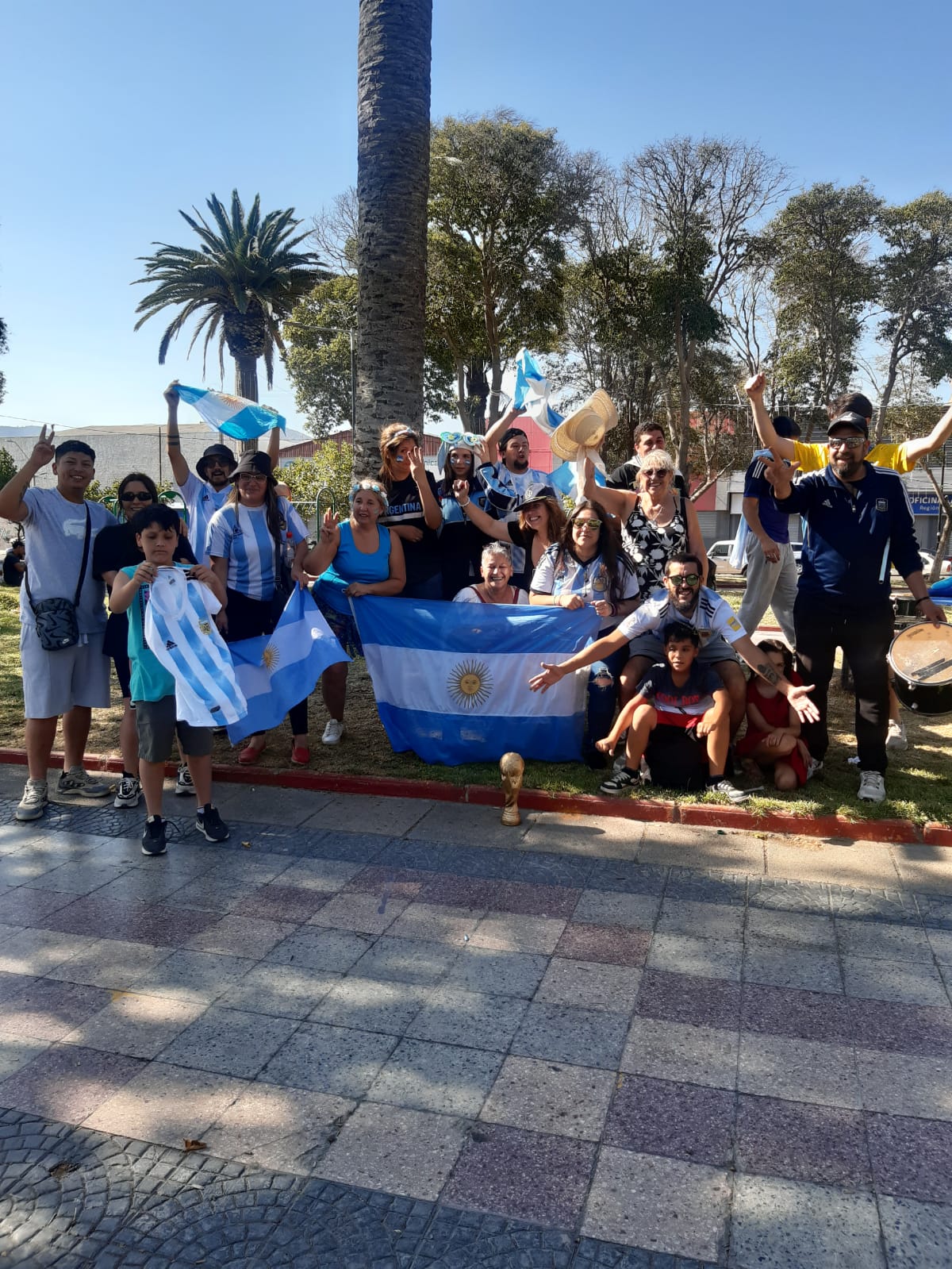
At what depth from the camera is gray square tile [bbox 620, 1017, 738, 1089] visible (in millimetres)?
3125

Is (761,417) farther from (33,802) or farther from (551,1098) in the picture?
(33,802)

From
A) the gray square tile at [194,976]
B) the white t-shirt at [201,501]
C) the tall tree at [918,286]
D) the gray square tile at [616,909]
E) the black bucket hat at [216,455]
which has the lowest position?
the gray square tile at [194,976]

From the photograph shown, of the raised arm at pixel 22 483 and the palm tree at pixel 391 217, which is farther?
the palm tree at pixel 391 217

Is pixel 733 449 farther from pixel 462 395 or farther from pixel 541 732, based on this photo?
pixel 541 732

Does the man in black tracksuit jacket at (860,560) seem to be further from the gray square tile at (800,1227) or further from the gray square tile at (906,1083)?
the gray square tile at (800,1227)

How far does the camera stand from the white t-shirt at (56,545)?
5.61 m

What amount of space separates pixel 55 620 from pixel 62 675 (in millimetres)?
366

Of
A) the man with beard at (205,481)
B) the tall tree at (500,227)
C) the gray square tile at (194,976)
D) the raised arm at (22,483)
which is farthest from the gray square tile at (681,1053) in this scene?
the tall tree at (500,227)

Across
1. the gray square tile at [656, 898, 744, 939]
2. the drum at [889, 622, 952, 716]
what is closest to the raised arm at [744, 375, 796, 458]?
the drum at [889, 622, 952, 716]

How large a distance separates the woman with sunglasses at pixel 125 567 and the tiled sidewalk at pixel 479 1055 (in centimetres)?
78

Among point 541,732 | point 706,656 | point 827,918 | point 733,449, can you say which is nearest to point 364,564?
point 541,732

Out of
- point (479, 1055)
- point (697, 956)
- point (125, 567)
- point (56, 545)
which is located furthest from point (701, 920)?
point (56, 545)

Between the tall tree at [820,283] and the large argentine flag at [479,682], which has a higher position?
the tall tree at [820,283]

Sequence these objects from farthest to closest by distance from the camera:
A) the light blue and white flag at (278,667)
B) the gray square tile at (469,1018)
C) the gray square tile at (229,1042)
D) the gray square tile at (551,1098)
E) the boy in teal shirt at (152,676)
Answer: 1. the light blue and white flag at (278,667)
2. the boy in teal shirt at (152,676)
3. the gray square tile at (469,1018)
4. the gray square tile at (229,1042)
5. the gray square tile at (551,1098)
